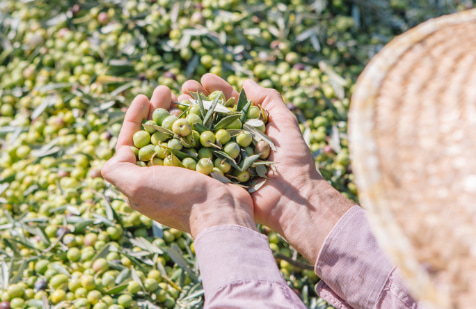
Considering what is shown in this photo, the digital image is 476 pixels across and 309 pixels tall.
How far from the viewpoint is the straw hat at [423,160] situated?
2.83ft

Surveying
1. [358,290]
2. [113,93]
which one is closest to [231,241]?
[358,290]

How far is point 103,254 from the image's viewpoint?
97.3 inches

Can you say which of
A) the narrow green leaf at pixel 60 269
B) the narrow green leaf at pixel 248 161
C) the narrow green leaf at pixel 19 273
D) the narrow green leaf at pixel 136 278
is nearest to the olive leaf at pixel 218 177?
the narrow green leaf at pixel 248 161

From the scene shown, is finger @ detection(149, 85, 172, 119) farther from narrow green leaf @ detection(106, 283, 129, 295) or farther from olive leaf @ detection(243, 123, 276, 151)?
narrow green leaf @ detection(106, 283, 129, 295)

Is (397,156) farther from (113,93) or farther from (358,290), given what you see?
(113,93)

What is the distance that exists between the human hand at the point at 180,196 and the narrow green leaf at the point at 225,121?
344mm

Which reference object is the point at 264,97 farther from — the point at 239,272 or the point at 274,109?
the point at 239,272

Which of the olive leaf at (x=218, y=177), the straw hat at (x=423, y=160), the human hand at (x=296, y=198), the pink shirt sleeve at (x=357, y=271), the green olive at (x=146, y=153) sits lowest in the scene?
the pink shirt sleeve at (x=357, y=271)

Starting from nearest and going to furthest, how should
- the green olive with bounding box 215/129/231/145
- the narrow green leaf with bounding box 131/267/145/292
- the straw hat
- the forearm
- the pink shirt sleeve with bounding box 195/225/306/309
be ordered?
the straw hat
the pink shirt sleeve with bounding box 195/225/306/309
the forearm
the green olive with bounding box 215/129/231/145
the narrow green leaf with bounding box 131/267/145/292

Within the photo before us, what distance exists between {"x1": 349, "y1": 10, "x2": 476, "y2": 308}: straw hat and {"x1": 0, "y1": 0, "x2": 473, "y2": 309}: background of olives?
5.52 ft

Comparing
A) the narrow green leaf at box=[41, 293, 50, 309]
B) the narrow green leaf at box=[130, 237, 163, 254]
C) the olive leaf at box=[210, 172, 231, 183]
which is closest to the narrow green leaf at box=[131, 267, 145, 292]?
the narrow green leaf at box=[130, 237, 163, 254]

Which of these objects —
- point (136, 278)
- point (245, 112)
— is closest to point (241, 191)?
point (245, 112)

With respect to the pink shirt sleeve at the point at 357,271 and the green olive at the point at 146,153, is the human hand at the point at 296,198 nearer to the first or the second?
the pink shirt sleeve at the point at 357,271

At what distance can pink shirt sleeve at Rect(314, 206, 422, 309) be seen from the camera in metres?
1.86
